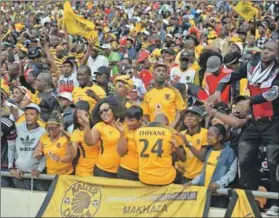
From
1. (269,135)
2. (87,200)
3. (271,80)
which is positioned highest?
(271,80)

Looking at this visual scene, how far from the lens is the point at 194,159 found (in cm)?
857

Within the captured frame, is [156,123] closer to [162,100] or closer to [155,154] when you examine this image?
[155,154]

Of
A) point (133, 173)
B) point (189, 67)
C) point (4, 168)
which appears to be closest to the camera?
point (133, 173)

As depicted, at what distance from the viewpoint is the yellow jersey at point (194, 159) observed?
856cm

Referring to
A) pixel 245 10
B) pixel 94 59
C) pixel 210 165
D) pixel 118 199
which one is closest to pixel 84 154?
pixel 118 199

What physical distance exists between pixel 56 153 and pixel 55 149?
0.16ft

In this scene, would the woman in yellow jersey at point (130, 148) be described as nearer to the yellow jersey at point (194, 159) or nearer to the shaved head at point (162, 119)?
the shaved head at point (162, 119)

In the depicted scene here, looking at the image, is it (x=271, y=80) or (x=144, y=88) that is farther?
(x=144, y=88)

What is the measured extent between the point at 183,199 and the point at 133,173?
2.42ft

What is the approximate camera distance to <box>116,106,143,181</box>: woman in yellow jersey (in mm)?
8578

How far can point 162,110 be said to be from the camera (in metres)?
9.95

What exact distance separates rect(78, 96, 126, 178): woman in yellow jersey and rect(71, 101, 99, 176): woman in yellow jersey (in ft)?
0.36

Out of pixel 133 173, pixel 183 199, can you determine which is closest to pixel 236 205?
pixel 183 199

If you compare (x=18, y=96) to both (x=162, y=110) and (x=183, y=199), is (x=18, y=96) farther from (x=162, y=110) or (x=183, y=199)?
(x=183, y=199)
